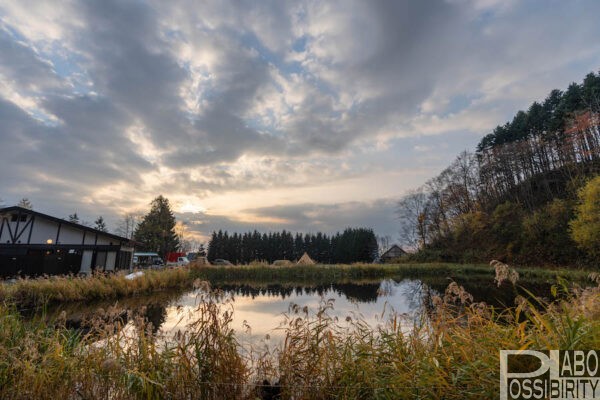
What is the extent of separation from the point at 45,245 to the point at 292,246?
40829 mm

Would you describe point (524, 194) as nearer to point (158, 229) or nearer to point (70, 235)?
point (70, 235)

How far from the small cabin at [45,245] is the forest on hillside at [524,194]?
29985 mm

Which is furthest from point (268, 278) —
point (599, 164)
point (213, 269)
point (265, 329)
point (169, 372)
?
point (599, 164)

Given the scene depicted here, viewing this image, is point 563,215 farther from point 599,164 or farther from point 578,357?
point 578,357

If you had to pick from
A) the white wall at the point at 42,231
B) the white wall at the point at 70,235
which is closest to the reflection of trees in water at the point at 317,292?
the white wall at the point at 70,235

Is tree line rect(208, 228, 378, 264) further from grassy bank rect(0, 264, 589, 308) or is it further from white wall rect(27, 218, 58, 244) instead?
white wall rect(27, 218, 58, 244)

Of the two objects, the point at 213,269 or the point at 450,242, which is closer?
the point at 213,269

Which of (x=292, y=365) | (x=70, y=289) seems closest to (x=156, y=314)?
(x=70, y=289)

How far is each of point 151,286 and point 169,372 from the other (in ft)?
40.2

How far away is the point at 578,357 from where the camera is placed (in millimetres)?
1598

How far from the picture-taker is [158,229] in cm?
3834

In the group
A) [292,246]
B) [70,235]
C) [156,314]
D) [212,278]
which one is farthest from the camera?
[292,246]

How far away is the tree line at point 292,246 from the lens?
46.0 meters

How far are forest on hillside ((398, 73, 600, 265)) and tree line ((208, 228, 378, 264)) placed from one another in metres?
9.23
